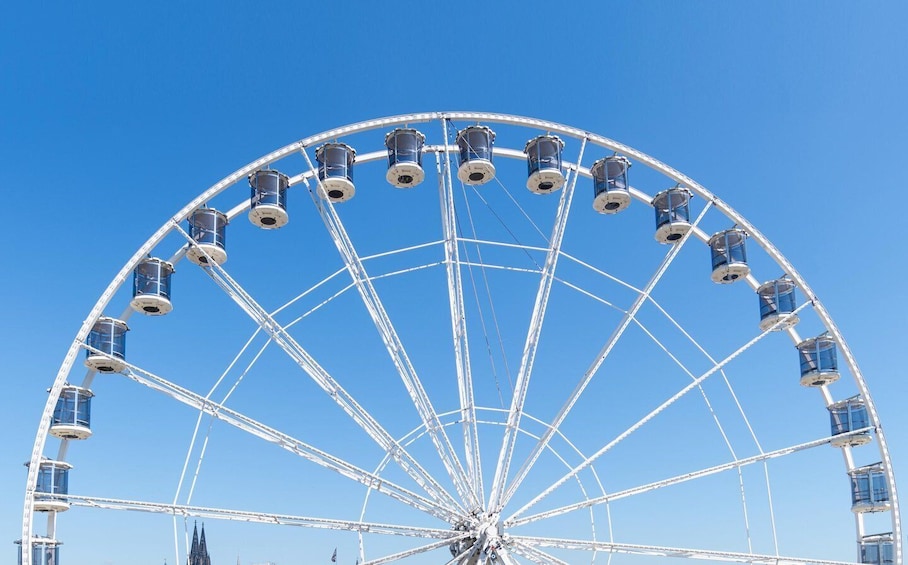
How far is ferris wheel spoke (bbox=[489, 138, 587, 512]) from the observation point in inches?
922

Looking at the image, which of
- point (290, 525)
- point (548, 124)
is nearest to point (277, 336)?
point (290, 525)

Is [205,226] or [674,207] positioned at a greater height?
[674,207]

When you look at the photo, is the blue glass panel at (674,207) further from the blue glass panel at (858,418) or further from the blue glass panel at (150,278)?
the blue glass panel at (150,278)

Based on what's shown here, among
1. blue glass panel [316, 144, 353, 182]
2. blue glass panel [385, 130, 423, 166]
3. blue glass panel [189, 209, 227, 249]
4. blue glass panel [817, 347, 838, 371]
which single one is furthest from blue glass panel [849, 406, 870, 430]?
blue glass panel [189, 209, 227, 249]

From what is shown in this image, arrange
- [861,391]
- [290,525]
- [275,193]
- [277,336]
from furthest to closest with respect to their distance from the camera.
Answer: [861,391] < [275,193] < [277,336] < [290,525]

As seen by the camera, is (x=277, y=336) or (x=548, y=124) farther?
(x=548, y=124)

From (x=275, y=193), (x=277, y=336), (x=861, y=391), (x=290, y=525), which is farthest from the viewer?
(x=861, y=391)

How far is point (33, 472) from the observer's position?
884 inches

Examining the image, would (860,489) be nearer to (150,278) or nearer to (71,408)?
(150,278)

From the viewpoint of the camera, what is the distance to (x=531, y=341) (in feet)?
81.3

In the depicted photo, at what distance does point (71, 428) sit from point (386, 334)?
8.19 metres

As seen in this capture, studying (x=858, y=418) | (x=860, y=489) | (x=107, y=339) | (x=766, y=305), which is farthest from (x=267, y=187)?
(x=860, y=489)

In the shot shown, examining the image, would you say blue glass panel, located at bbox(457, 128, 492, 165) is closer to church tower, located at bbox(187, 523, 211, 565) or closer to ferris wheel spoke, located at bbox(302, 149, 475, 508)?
ferris wheel spoke, located at bbox(302, 149, 475, 508)

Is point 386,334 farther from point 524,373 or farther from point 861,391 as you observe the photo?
point 861,391
